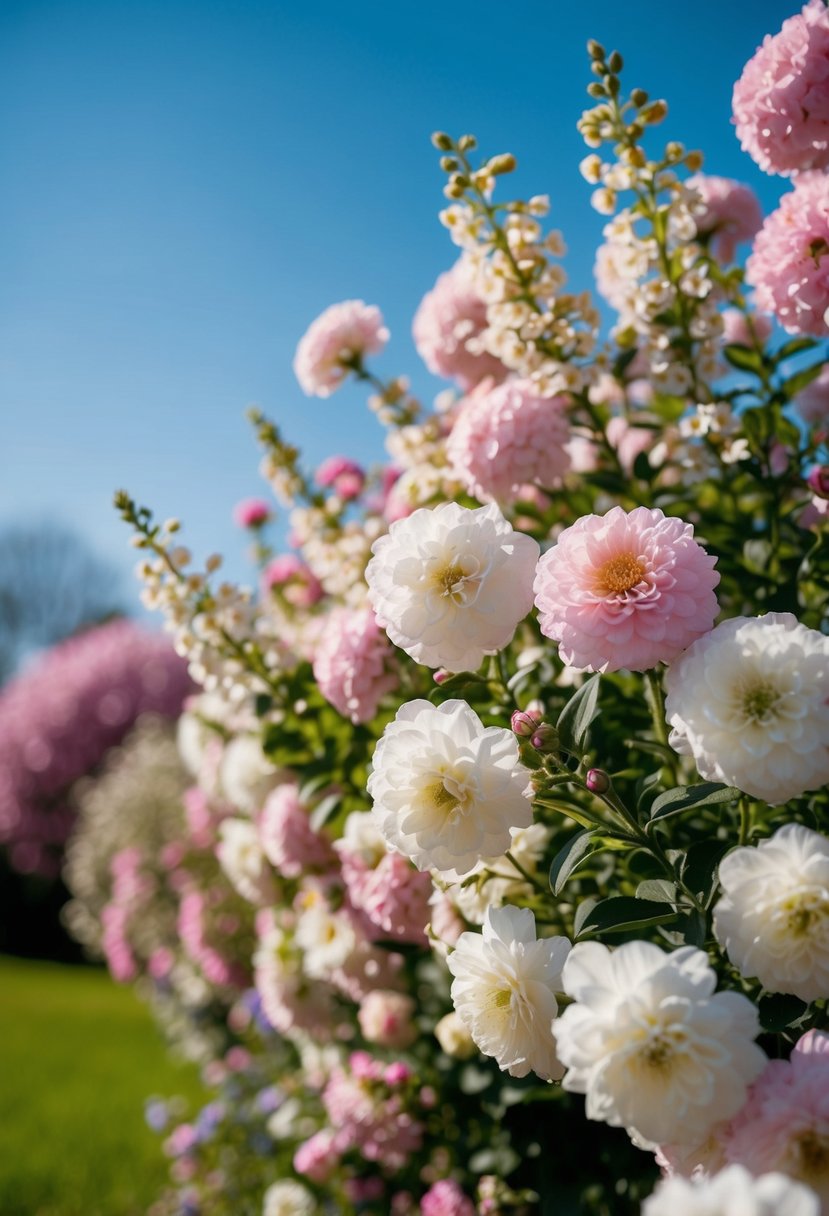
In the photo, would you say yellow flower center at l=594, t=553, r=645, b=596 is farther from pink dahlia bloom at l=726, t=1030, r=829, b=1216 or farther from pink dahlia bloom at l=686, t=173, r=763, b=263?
pink dahlia bloom at l=686, t=173, r=763, b=263

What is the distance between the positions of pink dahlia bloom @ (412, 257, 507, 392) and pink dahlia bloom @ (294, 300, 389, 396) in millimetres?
142

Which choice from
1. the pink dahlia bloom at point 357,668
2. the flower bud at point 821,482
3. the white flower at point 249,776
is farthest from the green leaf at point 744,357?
the white flower at point 249,776

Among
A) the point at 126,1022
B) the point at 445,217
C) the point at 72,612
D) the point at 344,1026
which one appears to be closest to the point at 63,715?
the point at 126,1022

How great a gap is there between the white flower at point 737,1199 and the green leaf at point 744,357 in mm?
1434

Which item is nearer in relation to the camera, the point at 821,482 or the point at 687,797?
the point at 687,797

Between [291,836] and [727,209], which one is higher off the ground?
[727,209]

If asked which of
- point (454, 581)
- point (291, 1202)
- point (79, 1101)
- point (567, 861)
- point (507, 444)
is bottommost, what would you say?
point (79, 1101)

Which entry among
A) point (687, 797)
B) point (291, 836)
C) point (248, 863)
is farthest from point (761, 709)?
point (248, 863)

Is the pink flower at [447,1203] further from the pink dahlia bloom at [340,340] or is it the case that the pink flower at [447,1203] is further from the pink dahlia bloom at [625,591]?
the pink dahlia bloom at [340,340]

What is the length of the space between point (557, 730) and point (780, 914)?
1.00 ft

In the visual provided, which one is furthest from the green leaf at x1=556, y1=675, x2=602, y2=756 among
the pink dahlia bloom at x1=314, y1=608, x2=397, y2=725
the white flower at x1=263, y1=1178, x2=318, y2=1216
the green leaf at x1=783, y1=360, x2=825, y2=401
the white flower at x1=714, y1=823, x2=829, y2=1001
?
the white flower at x1=263, y1=1178, x2=318, y2=1216

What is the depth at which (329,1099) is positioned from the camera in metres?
2.01

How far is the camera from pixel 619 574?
983mm

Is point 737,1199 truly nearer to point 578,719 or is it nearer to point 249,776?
point 578,719
